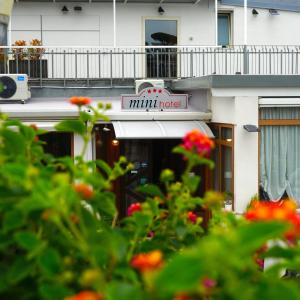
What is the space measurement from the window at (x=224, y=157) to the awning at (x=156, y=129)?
0.80 ft

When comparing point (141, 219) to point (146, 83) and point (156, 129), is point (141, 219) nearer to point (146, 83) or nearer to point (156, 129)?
point (156, 129)

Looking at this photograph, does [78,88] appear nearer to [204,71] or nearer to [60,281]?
[204,71]

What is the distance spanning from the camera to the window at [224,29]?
64.1 feet

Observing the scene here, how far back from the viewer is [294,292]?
4.62ft

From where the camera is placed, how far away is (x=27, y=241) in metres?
1.81

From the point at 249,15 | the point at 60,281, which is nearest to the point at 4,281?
the point at 60,281

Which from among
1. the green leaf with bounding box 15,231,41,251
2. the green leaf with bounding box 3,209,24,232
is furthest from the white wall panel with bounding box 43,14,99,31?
the green leaf with bounding box 15,231,41,251

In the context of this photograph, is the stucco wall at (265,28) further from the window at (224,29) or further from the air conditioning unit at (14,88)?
the air conditioning unit at (14,88)

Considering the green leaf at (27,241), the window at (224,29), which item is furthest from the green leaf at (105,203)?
the window at (224,29)

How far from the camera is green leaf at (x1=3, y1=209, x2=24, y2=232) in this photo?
1930 millimetres

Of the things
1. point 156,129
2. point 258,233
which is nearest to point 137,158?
point 156,129

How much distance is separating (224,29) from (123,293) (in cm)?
1877

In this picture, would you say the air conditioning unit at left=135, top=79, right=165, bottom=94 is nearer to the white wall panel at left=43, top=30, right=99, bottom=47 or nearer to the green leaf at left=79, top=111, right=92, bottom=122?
the white wall panel at left=43, top=30, right=99, bottom=47

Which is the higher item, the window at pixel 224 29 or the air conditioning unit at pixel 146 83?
the window at pixel 224 29
